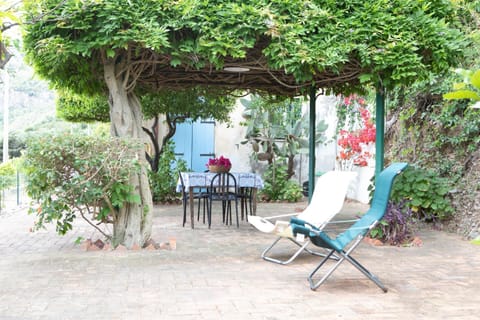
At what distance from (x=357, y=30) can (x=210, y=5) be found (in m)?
1.63

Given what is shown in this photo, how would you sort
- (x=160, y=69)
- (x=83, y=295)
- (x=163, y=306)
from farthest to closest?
(x=160, y=69), (x=83, y=295), (x=163, y=306)

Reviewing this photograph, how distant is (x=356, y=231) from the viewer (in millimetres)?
4164

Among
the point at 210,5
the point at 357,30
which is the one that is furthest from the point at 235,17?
the point at 357,30

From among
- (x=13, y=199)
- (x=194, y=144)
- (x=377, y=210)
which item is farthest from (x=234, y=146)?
(x=377, y=210)

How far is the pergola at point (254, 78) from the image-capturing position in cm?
604

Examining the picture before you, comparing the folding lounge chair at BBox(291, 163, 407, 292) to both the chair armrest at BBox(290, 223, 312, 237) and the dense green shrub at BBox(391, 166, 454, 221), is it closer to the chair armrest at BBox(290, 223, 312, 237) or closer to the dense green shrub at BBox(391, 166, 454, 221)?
the chair armrest at BBox(290, 223, 312, 237)

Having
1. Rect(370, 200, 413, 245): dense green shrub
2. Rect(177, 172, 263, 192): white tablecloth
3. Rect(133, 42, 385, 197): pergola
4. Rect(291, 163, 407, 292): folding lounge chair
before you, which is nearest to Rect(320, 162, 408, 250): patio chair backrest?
Rect(291, 163, 407, 292): folding lounge chair

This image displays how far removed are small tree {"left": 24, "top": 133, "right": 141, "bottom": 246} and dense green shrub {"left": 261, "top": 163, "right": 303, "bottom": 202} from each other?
700 centimetres

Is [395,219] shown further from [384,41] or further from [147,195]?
[147,195]

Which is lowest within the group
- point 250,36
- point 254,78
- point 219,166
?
point 219,166

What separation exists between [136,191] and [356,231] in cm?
278

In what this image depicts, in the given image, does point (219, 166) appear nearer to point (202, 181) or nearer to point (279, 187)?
point (202, 181)

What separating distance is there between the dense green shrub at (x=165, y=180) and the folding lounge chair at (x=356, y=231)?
22.6 feet

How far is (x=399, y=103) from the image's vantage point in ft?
30.1
